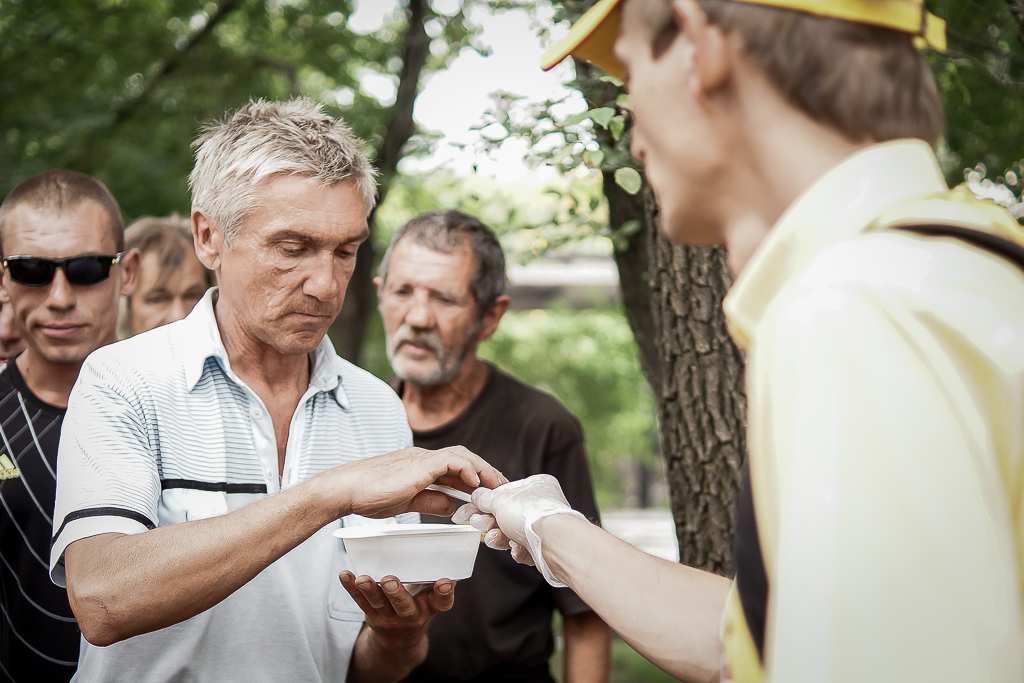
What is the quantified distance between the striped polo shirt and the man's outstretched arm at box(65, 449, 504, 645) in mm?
77

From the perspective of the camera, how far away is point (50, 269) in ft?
9.25

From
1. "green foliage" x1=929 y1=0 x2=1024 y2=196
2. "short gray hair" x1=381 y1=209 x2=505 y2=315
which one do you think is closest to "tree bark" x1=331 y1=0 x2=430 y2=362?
"short gray hair" x1=381 y1=209 x2=505 y2=315

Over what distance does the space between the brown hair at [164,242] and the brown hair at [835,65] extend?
136 inches

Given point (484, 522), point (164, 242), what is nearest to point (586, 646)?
point (484, 522)

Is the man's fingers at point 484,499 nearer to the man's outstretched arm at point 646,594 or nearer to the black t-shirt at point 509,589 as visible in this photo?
the man's outstretched arm at point 646,594

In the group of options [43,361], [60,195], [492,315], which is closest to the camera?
[43,361]

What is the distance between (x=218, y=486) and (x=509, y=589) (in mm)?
1326

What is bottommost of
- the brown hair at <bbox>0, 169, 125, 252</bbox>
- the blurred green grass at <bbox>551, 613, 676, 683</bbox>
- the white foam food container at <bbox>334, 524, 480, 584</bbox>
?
the blurred green grass at <bbox>551, 613, 676, 683</bbox>

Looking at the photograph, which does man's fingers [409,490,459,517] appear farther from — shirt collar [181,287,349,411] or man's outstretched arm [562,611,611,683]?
man's outstretched arm [562,611,611,683]

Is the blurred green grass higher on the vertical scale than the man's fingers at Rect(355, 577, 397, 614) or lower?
lower

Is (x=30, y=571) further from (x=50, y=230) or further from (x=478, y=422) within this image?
(x=478, y=422)

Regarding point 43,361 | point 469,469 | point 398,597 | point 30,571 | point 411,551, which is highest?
point 43,361

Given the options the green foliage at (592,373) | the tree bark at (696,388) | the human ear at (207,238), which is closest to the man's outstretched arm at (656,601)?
the human ear at (207,238)

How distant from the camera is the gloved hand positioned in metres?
1.67
